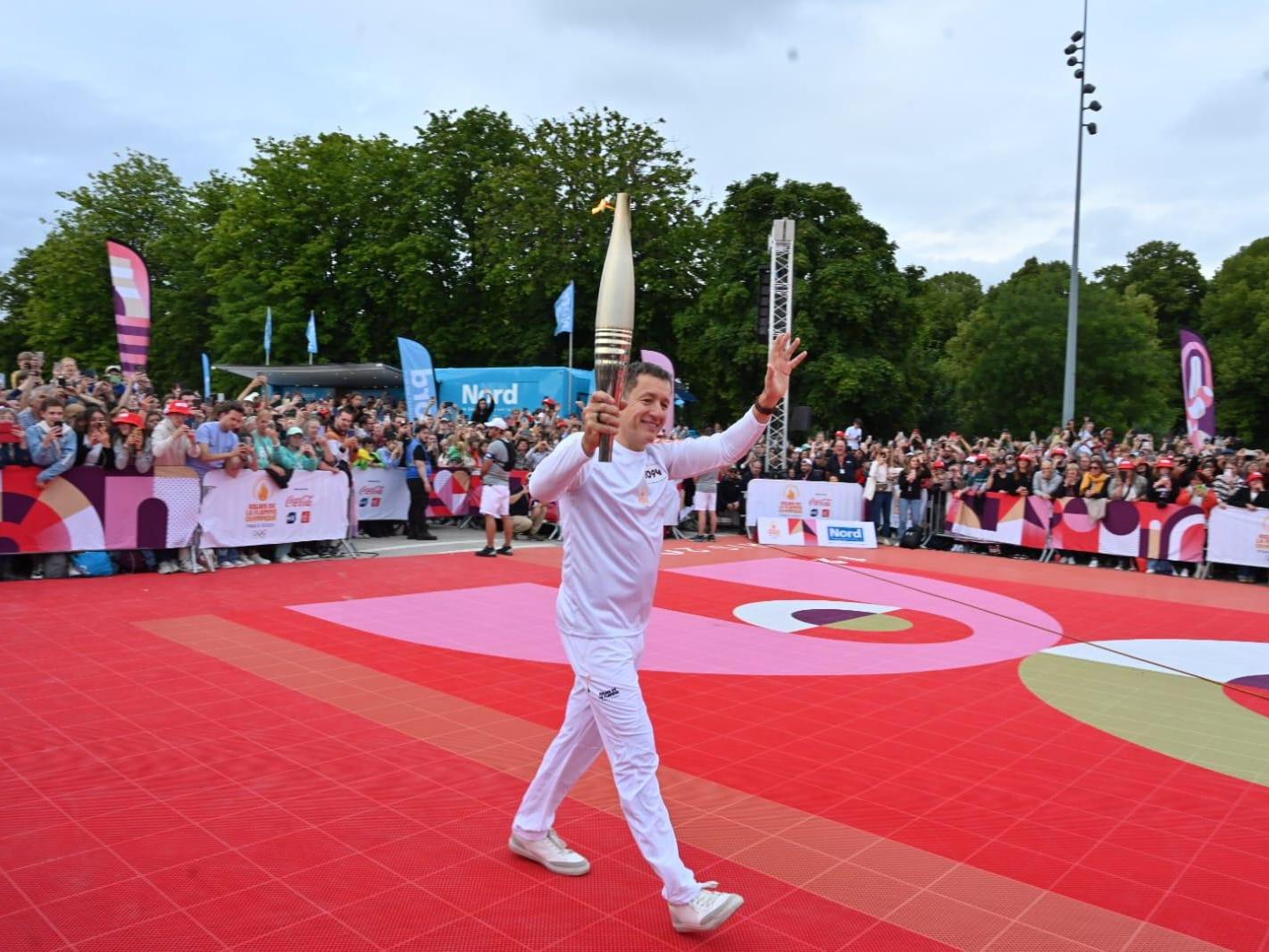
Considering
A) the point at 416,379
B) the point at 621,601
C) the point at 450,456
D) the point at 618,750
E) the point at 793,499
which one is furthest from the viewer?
the point at 416,379

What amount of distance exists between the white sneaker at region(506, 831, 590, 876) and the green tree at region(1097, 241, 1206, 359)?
6529 centimetres

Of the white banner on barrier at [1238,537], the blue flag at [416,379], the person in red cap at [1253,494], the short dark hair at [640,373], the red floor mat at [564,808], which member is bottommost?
the red floor mat at [564,808]

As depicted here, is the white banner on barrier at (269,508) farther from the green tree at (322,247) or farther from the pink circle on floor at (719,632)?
the green tree at (322,247)

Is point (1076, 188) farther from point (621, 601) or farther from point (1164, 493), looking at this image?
point (621, 601)

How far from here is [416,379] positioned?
24.8 metres

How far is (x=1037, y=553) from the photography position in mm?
19062

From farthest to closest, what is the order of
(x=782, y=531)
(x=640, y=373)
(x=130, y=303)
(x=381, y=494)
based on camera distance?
(x=130, y=303), (x=782, y=531), (x=381, y=494), (x=640, y=373)

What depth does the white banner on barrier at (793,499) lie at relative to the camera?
2050 cm

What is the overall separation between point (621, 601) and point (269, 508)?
36.5 ft

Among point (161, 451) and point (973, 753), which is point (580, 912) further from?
point (161, 451)

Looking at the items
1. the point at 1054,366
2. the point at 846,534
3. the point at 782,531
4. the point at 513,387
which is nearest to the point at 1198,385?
the point at 846,534

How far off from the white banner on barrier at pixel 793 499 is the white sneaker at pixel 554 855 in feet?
54.1

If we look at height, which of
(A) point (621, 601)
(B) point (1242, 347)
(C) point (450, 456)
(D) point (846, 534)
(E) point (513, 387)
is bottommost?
(D) point (846, 534)

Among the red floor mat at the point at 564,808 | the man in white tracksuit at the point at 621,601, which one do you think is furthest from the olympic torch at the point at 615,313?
the red floor mat at the point at 564,808
